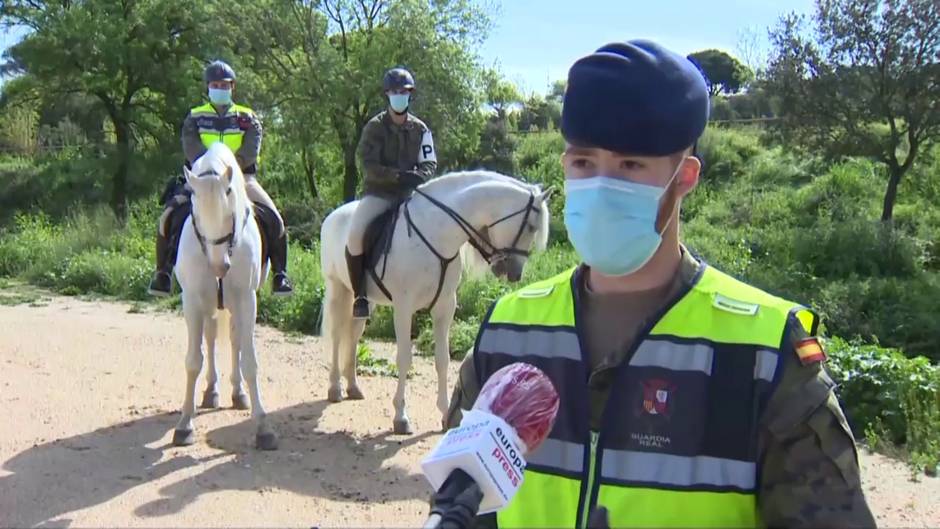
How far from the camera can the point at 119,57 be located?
20781mm

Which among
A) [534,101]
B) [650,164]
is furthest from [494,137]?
[650,164]

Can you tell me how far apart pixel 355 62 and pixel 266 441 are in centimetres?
1438

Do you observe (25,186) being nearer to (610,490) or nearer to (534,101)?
(534,101)

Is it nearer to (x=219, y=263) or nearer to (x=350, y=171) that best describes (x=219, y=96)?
(x=219, y=263)

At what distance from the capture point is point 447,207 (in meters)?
6.94

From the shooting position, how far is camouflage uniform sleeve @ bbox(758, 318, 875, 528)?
138 centimetres

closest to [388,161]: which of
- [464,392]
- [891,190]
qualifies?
[464,392]

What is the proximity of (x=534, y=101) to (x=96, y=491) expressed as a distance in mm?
27404

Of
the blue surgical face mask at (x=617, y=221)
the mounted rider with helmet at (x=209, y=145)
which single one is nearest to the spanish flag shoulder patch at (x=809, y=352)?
the blue surgical face mask at (x=617, y=221)

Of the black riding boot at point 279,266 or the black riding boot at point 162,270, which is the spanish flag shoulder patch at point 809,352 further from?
the black riding boot at point 162,270

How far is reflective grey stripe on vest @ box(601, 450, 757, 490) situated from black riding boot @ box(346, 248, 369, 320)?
5803mm

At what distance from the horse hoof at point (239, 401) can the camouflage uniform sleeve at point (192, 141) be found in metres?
2.07

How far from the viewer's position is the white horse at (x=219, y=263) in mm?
6086

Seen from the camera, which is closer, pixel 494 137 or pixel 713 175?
pixel 713 175
